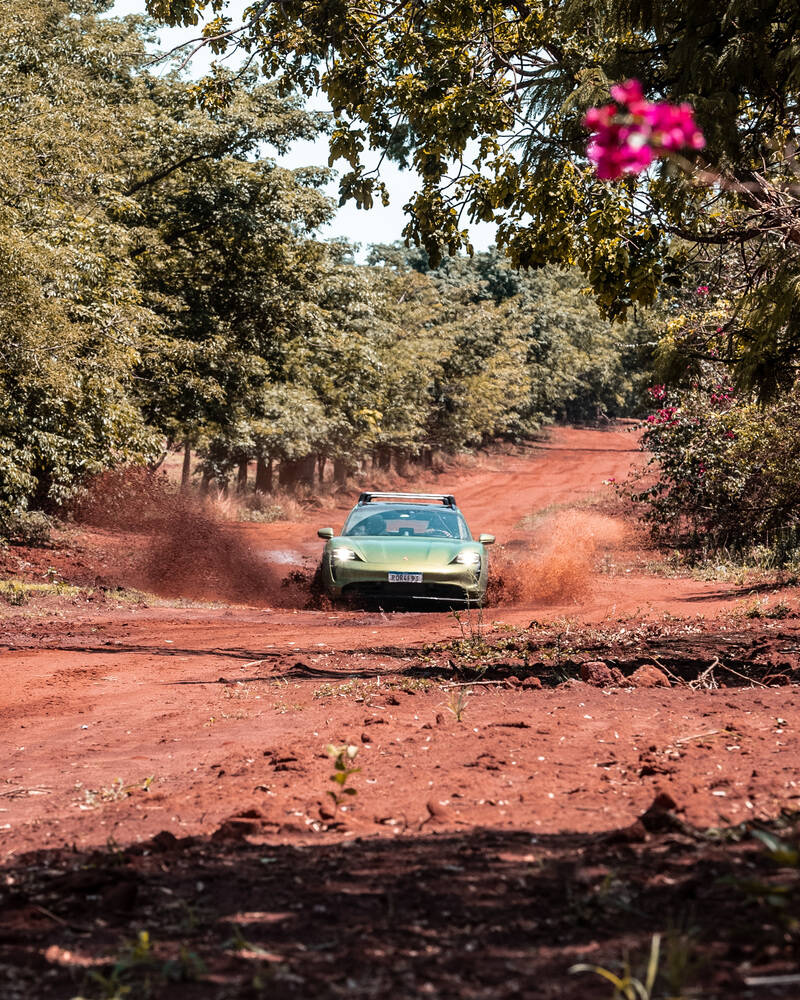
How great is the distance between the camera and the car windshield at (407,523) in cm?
1480

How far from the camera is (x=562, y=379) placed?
243 feet

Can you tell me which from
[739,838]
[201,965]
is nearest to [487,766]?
[739,838]

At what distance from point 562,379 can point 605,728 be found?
69.2m

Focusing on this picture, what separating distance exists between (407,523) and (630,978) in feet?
42.0

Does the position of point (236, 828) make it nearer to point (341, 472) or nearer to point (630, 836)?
point (630, 836)

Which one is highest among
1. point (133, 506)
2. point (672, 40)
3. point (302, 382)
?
point (672, 40)

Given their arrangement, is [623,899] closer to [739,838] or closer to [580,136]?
[739,838]

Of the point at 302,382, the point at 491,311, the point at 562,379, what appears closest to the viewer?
the point at 302,382

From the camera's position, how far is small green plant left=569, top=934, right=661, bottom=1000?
246cm

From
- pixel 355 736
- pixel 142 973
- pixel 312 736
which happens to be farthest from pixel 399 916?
pixel 312 736

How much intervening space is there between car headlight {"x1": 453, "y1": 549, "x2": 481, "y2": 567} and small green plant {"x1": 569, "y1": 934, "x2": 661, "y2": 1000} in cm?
1129

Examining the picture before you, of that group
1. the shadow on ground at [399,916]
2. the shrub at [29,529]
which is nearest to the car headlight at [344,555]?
the shrub at [29,529]

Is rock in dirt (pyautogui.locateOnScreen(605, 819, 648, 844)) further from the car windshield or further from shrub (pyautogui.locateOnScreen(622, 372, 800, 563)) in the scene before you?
shrub (pyautogui.locateOnScreen(622, 372, 800, 563))

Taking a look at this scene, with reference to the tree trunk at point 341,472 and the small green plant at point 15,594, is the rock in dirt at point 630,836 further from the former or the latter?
the tree trunk at point 341,472
